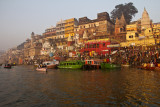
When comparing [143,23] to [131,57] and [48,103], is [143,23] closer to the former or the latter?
[131,57]

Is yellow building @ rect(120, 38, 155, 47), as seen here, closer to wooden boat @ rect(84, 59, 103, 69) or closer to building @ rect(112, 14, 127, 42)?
building @ rect(112, 14, 127, 42)

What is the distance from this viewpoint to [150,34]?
134ft

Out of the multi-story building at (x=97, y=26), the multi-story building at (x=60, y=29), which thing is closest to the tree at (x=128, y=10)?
the multi-story building at (x=97, y=26)

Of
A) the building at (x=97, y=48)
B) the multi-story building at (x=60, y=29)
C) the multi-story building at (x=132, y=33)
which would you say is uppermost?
the multi-story building at (x=60, y=29)

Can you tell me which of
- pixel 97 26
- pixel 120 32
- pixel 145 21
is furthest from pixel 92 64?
pixel 97 26

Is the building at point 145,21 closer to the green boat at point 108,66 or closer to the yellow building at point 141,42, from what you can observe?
the yellow building at point 141,42

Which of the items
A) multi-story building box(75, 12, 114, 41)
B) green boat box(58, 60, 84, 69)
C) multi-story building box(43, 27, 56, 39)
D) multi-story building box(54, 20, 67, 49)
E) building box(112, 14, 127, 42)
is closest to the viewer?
green boat box(58, 60, 84, 69)

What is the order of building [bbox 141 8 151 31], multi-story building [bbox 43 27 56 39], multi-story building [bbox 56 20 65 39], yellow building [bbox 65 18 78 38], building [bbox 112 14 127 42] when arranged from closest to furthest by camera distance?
1. building [bbox 141 8 151 31]
2. building [bbox 112 14 127 42]
3. yellow building [bbox 65 18 78 38]
4. multi-story building [bbox 56 20 65 39]
5. multi-story building [bbox 43 27 56 39]

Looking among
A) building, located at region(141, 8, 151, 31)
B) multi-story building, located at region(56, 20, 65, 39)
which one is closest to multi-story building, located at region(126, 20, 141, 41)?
building, located at region(141, 8, 151, 31)

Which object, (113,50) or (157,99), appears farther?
(113,50)

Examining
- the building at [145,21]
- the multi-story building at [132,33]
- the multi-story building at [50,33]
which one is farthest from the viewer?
the multi-story building at [50,33]

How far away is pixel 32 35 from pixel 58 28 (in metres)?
24.7

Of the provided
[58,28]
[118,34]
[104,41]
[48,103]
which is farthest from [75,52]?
[48,103]

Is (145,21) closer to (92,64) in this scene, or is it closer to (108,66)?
(108,66)
